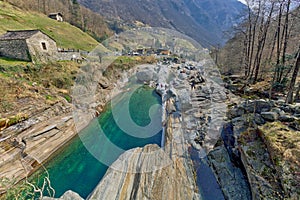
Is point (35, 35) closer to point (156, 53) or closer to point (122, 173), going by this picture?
point (122, 173)

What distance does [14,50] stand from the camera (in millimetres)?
19016

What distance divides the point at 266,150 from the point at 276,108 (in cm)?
300

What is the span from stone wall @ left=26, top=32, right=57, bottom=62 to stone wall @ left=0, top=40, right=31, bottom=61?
65cm

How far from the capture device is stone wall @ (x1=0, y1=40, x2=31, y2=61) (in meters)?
18.8

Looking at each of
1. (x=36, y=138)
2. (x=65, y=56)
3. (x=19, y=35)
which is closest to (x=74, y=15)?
(x=65, y=56)

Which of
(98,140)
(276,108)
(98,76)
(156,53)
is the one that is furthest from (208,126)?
(156,53)

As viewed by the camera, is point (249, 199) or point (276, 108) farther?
point (276, 108)

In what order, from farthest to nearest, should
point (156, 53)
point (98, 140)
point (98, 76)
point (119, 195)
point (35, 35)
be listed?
1. point (156, 53)
2. point (98, 76)
3. point (35, 35)
4. point (98, 140)
5. point (119, 195)

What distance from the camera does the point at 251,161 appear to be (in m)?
7.80

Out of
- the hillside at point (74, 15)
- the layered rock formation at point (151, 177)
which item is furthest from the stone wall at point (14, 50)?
the hillside at point (74, 15)

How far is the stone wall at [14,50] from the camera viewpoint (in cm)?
1878

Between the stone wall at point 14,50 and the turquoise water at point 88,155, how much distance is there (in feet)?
36.3

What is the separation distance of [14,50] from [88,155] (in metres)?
15.7

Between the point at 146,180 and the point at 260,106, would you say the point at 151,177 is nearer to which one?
the point at 146,180
